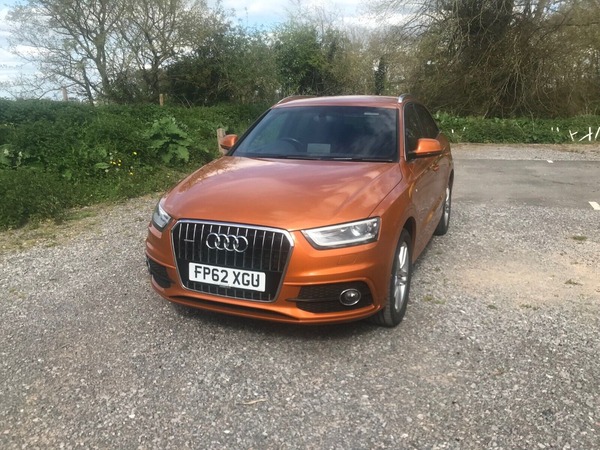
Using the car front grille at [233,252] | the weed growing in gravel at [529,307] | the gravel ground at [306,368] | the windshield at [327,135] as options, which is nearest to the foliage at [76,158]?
the gravel ground at [306,368]

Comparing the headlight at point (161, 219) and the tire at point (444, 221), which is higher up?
the headlight at point (161, 219)

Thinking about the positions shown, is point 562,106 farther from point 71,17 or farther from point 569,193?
point 71,17

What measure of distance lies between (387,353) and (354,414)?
679mm

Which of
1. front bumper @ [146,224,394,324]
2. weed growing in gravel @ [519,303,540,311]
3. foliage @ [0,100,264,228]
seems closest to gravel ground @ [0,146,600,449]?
weed growing in gravel @ [519,303,540,311]

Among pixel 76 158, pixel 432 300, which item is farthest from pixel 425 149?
pixel 76 158

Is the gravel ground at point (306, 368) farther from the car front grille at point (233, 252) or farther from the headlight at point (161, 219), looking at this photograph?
the headlight at point (161, 219)

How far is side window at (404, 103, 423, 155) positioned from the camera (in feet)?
14.1

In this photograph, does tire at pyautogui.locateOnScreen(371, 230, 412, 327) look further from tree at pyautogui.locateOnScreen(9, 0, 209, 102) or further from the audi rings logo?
tree at pyautogui.locateOnScreen(9, 0, 209, 102)

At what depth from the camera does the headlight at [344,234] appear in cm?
308

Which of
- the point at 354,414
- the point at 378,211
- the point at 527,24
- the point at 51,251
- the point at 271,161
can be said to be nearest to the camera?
the point at 354,414

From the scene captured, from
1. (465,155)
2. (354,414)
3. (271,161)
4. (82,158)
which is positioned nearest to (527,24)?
(465,155)

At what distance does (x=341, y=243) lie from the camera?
3.10 m

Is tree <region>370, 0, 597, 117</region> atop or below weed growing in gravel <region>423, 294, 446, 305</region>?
atop

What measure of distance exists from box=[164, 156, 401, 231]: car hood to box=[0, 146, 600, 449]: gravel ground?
2.78ft
